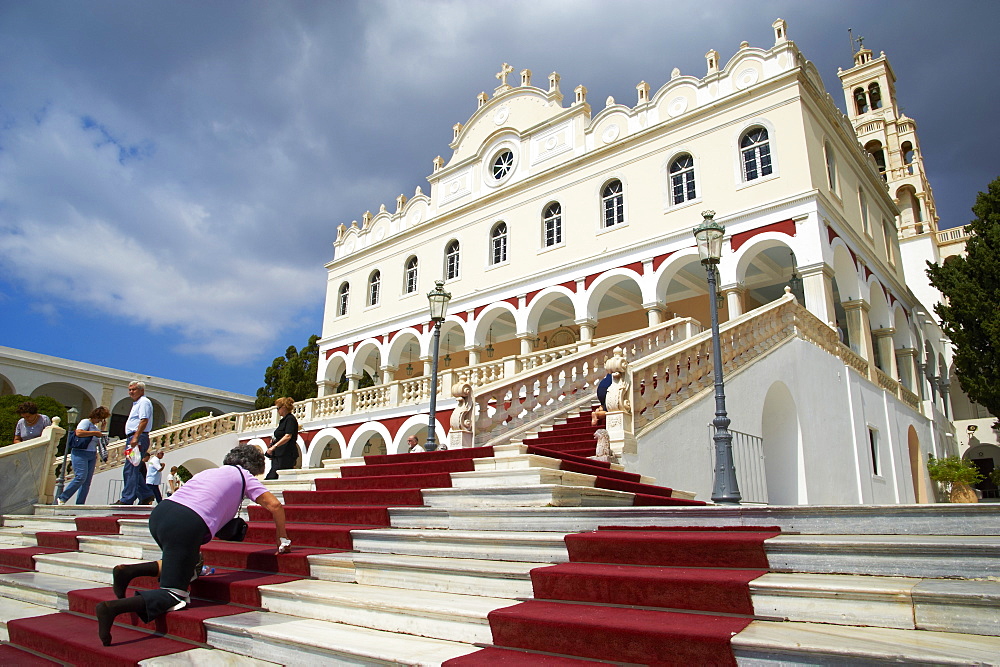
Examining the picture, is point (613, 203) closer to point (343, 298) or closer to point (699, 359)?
point (699, 359)

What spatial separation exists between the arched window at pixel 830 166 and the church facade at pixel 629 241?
0.20 ft

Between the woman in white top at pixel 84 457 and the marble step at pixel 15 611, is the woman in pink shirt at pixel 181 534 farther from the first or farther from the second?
the woman in white top at pixel 84 457

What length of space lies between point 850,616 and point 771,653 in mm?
504

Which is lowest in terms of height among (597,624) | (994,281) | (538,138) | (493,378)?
(597,624)

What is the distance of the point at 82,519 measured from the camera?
24.2ft

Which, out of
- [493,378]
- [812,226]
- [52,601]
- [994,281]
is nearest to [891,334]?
[994,281]

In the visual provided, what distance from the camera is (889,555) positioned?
288 cm

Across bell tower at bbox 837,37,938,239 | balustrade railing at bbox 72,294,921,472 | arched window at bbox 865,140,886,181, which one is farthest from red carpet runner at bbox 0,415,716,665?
arched window at bbox 865,140,886,181

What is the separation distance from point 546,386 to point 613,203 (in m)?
11.2

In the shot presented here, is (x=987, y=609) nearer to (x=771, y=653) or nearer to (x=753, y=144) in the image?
(x=771, y=653)

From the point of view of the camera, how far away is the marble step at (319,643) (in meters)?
2.85

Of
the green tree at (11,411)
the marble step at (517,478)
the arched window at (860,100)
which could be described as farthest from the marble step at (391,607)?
the arched window at (860,100)

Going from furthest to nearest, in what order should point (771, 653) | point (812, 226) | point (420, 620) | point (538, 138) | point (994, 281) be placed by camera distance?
1. point (538, 138)
2. point (994, 281)
3. point (812, 226)
4. point (420, 620)
5. point (771, 653)

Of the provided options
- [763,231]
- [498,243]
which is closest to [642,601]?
[763,231]
